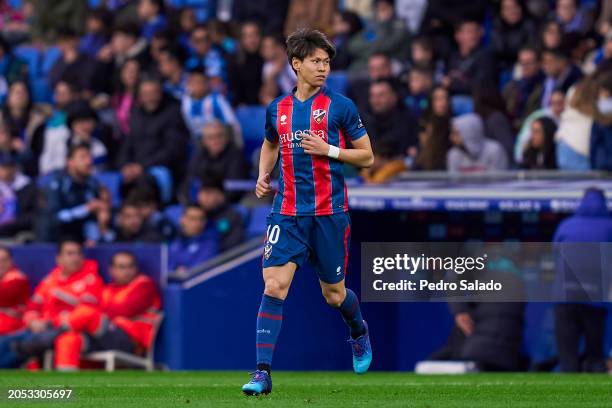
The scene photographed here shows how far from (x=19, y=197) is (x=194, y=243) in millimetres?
3285

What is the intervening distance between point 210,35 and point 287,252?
11459 mm

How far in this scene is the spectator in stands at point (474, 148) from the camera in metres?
15.2

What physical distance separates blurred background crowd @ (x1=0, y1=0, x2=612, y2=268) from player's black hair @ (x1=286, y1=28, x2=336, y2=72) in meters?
6.09

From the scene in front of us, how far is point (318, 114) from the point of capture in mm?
8836

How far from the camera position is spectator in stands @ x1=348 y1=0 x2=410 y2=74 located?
1831 centimetres

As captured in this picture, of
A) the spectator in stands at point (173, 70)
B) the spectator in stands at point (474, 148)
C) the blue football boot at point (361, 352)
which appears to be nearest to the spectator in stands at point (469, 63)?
the spectator in stands at point (474, 148)

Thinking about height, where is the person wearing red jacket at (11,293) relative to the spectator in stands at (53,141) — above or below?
below

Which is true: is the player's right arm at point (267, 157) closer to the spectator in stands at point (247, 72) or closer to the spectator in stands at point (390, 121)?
the spectator in stands at point (390, 121)

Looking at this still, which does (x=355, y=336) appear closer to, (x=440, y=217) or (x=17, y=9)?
(x=440, y=217)

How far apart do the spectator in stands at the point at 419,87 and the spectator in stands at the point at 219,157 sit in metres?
1.95

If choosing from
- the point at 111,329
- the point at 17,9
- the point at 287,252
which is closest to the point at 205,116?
the point at 111,329

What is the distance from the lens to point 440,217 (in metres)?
15.0

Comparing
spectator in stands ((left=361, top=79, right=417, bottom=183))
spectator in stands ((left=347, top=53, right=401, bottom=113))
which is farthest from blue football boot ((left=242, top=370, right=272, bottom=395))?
spectator in stands ((left=347, top=53, right=401, bottom=113))

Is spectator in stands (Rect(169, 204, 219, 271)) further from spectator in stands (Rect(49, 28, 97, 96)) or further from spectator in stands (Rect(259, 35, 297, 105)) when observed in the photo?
spectator in stands (Rect(49, 28, 97, 96))
